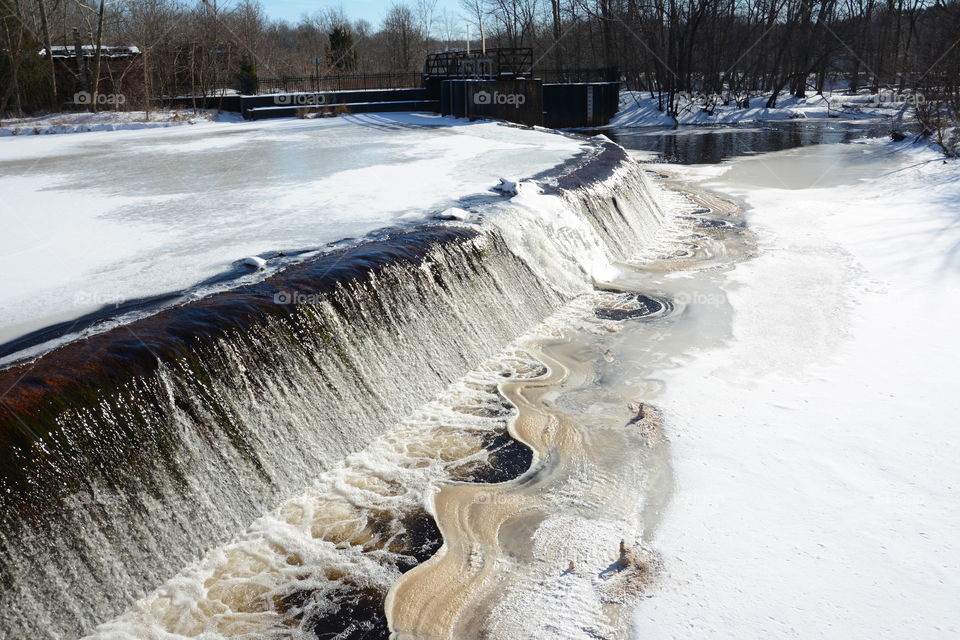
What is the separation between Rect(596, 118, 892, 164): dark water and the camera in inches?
896

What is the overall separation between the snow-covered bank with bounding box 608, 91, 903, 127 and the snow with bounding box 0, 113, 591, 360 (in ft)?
56.8

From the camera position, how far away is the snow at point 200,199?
6.39 meters

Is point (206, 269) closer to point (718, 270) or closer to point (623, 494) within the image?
point (623, 494)

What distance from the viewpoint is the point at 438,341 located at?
7066 mm

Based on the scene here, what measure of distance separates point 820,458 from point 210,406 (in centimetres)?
422

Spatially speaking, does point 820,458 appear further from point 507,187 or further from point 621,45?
point 621,45

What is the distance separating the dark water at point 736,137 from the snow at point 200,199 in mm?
6528

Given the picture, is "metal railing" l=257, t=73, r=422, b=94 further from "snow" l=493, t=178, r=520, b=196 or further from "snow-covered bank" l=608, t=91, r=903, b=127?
"snow" l=493, t=178, r=520, b=196

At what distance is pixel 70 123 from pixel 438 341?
2172 cm

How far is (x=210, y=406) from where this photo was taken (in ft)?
16.4

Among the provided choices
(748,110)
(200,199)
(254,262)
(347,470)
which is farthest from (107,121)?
(748,110)

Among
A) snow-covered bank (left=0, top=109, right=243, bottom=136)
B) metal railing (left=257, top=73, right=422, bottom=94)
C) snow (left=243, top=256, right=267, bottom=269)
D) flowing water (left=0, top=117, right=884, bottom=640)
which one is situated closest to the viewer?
flowing water (left=0, top=117, right=884, bottom=640)

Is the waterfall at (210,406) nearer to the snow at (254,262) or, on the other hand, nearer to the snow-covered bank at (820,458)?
the snow at (254,262)

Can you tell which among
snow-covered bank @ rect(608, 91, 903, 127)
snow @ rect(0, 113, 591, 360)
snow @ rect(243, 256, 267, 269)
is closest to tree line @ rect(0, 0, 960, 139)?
snow-covered bank @ rect(608, 91, 903, 127)
